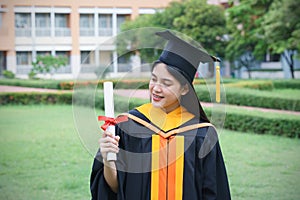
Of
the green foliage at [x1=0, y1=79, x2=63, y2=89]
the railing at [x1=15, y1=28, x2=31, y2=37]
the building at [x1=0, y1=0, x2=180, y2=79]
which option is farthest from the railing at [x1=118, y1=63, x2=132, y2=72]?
the green foliage at [x1=0, y1=79, x2=63, y2=89]

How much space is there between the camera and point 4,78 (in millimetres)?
11969

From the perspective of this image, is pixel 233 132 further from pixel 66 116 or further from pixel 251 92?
pixel 66 116

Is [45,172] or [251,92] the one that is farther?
[251,92]

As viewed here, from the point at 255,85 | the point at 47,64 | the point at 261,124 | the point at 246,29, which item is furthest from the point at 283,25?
the point at 261,124

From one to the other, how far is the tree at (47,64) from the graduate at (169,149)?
9696 mm

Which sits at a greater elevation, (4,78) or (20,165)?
(4,78)

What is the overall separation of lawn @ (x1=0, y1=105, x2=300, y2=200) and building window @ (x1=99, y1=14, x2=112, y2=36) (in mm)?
2895

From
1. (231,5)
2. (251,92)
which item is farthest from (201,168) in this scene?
(231,5)

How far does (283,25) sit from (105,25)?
4407 millimetres

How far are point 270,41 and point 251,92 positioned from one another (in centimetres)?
485

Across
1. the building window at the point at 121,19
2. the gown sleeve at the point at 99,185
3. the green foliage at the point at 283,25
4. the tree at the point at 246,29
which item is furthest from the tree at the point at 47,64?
the gown sleeve at the point at 99,185

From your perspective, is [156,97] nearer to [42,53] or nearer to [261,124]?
[261,124]

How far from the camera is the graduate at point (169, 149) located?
1.80 meters

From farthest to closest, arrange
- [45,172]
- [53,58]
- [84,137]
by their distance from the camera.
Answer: [53,58] < [45,172] < [84,137]
